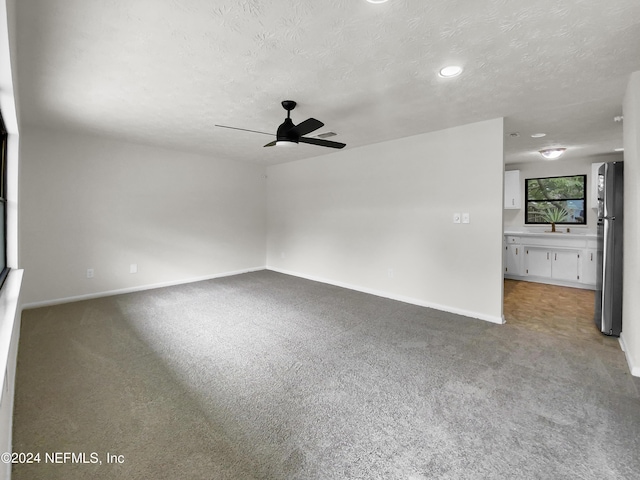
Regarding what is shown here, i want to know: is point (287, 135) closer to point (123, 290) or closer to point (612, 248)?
point (612, 248)

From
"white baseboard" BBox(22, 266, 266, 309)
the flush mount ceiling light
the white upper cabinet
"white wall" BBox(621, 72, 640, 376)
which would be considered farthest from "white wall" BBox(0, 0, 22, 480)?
the white upper cabinet

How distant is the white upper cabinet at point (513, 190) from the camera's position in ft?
19.3

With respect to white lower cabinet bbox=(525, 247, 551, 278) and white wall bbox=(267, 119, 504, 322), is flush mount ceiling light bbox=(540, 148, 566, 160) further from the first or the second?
white wall bbox=(267, 119, 504, 322)

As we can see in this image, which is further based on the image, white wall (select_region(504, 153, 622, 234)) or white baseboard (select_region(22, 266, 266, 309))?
white wall (select_region(504, 153, 622, 234))

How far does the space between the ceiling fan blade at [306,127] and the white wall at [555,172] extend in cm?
516

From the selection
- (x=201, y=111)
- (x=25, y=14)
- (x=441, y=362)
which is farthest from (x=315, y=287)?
(x=25, y=14)

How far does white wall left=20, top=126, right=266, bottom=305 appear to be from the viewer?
12.8 ft

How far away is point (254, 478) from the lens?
1.38 metres

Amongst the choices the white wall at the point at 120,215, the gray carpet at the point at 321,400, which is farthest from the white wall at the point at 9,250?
the white wall at the point at 120,215

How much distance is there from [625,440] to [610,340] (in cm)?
174

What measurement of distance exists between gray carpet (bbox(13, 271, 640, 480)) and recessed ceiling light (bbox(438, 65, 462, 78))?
232 cm

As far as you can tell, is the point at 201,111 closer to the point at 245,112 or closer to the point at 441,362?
the point at 245,112

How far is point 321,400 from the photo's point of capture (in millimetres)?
1979

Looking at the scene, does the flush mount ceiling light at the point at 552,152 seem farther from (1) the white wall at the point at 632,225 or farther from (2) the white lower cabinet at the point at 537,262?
(1) the white wall at the point at 632,225
